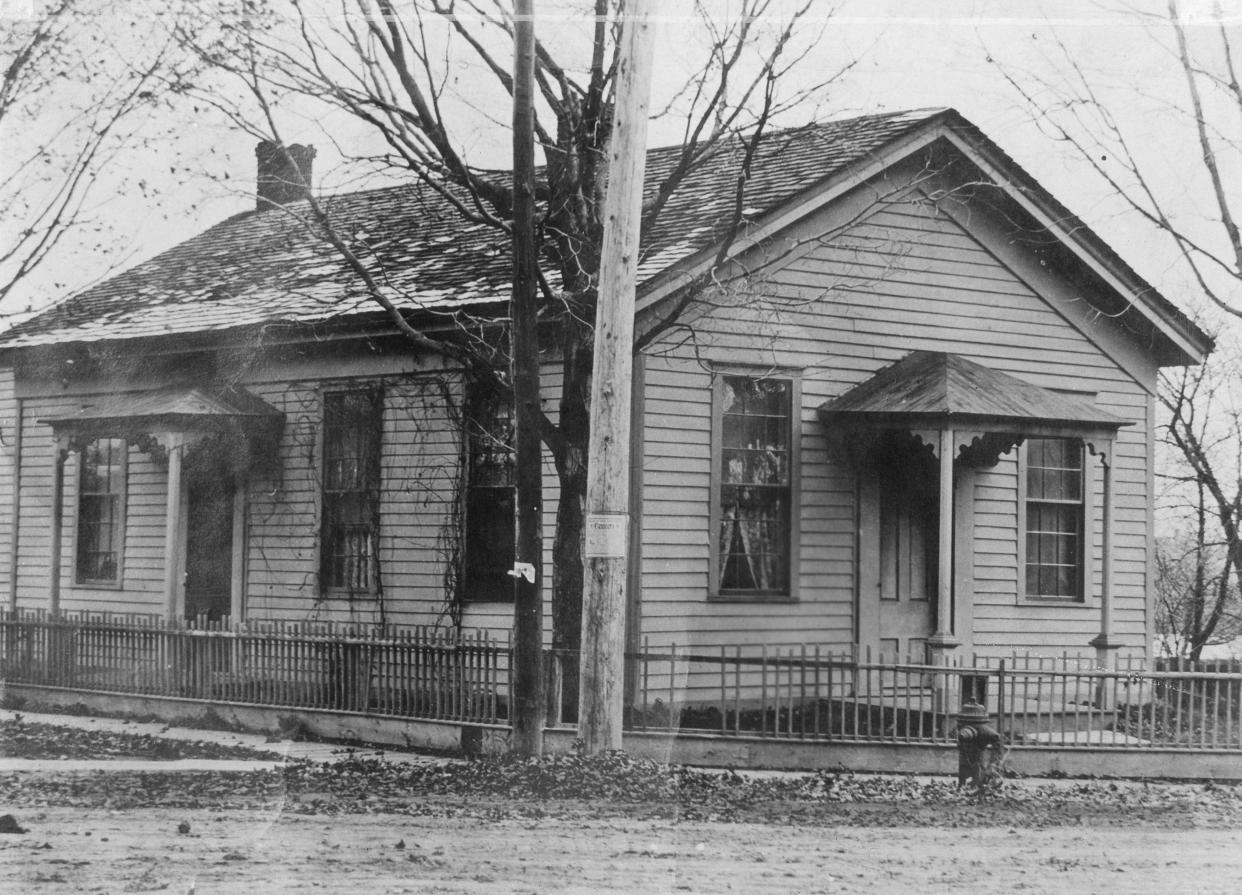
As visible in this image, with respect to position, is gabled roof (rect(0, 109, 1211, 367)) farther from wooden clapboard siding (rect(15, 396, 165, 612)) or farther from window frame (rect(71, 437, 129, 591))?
window frame (rect(71, 437, 129, 591))

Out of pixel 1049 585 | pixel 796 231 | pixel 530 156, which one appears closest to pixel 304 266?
pixel 796 231

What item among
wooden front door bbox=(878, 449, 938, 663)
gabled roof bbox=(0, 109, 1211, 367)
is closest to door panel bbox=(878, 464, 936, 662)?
wooden front door bbox=(878, 449, 938, 663)

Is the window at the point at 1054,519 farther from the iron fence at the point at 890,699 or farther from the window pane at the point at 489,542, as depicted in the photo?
the window pane at the point at 489,542

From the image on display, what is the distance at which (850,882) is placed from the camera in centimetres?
816

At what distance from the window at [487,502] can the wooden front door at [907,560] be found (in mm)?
4121

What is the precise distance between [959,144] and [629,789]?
29.7 ft

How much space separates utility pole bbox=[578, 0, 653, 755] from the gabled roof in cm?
291

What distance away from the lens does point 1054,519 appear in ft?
56.8

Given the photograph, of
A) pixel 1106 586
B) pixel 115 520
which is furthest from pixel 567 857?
pixel 115 520

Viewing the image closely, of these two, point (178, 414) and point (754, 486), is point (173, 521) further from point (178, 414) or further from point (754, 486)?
point (754, 486)

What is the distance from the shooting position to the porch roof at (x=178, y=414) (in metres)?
17.5

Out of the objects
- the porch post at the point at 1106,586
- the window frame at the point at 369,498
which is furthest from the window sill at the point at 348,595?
the porch post at the point at 1106,586

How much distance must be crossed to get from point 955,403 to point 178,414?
9021 millimetres

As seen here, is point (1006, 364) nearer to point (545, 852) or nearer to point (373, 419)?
point (373, 419)
